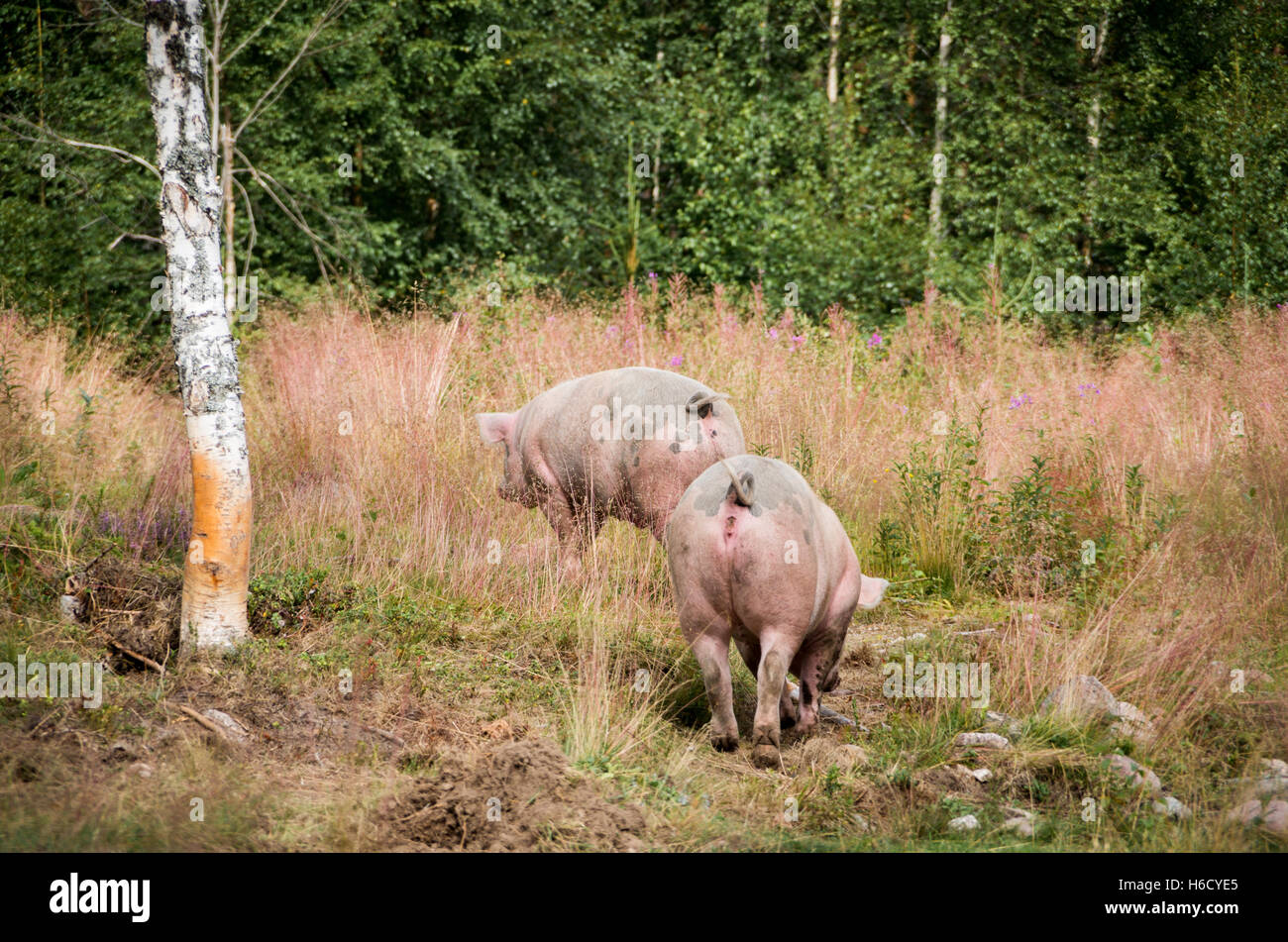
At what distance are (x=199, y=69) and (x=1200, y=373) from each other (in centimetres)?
769

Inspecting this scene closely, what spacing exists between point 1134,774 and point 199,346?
14.5ft

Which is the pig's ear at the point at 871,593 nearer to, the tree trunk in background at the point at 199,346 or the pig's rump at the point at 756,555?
the pig's rump at the point at 756,555

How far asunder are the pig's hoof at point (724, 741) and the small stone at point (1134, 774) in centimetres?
143

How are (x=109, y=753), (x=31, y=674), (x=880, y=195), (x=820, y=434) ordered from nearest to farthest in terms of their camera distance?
(x=109, y=753), (x=31, y=674), (x=820, y=434), (x=880, y=195)

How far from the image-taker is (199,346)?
5.02 metres

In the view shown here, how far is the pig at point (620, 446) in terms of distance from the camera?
5.62 metres

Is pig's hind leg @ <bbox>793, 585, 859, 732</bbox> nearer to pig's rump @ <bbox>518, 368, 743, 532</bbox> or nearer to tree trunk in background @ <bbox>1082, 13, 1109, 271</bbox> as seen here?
pig's rump @ <bbox>518, 368, 743, 532</bbox>

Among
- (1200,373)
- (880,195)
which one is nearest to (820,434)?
(1200,373)

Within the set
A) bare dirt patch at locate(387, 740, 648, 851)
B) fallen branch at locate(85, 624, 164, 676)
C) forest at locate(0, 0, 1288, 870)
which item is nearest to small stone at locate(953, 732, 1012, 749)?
forest at locate(0, 0, 1288, 870)

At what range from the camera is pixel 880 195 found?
51.9ft

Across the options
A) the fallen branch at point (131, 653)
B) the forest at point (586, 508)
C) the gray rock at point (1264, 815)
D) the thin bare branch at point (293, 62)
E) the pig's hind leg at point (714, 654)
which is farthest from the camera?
the thin bare branch at point (293, 62)

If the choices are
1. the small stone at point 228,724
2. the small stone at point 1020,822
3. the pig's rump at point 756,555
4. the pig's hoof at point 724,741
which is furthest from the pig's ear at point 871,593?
the small stone at point 228,724

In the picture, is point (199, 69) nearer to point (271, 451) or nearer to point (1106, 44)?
point (271, 451)

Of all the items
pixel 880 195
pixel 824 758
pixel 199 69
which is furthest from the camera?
pixel 880 195
